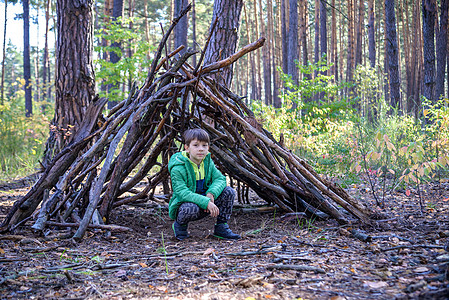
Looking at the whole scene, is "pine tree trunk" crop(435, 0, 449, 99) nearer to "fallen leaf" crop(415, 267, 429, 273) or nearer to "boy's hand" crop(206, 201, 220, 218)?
"boy's hand" crop(206, 201, 220, 218)

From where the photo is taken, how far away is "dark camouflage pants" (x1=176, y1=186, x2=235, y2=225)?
2953 millimetres

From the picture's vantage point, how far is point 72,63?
4.97 meters

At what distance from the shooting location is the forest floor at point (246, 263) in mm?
Answer: 1740

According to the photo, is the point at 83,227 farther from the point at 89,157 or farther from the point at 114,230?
the point at 89,157

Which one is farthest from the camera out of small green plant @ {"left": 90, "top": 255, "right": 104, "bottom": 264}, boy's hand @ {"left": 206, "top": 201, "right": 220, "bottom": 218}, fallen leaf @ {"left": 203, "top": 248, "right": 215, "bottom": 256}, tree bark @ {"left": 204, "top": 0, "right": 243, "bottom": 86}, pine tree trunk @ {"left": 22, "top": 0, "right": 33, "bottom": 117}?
pine tree trunk @ {"left": 22, "top": 0, "right": 33, "bottom": 117}

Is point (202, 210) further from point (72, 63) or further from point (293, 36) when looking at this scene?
point (293, 36)

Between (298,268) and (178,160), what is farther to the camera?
(178,160)

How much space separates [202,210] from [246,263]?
905 millimetres

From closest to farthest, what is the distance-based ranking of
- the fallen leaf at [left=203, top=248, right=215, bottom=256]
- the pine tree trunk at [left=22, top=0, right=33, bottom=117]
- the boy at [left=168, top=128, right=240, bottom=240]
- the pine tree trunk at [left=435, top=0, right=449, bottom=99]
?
the fallen leaf at [left=203, top=248, right=215, bottom=256] < the boy at [left=168, top=128, right=240, bottom=240] < the pine tree trunk at [left=435, top=0, right=449, bottom=99] < the pine tree trunk at [left=22, top=0, right=33, bottom=117]

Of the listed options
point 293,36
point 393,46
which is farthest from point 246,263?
point 293,36

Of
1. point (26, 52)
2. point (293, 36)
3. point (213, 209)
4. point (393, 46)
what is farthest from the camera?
point (26, 52)

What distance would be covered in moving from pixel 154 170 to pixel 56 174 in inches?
148

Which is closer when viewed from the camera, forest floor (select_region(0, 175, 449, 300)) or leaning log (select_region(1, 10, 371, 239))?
forest floor (select_region(0, 175, 449, 300))

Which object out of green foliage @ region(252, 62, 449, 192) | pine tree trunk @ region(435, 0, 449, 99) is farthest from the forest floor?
pine tree trunk @ region(435, 0, 449, 99)
